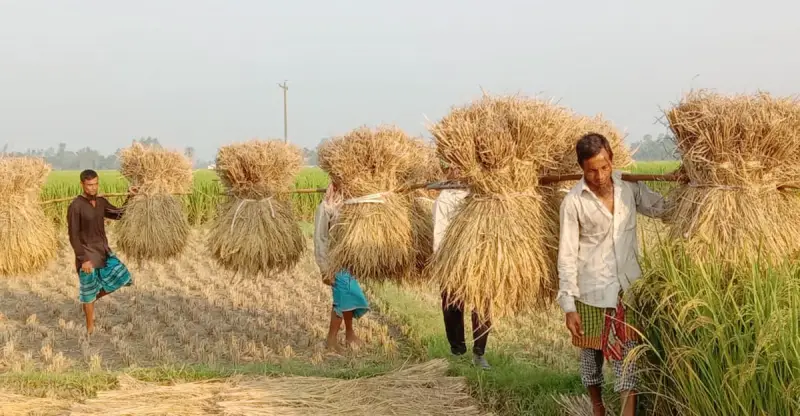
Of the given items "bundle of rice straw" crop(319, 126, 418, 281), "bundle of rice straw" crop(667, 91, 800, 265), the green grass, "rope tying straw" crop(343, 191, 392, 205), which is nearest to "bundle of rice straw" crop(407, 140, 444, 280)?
"bundle of rice straw" crop(319, 126, 418, 281)

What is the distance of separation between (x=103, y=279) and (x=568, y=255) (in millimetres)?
5418

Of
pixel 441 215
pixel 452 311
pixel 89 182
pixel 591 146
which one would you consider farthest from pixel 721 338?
pixel 89 182

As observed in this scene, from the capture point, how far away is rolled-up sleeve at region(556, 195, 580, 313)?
391 cm

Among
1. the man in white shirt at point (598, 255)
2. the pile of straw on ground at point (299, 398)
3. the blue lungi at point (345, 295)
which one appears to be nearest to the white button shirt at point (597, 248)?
the man in white shirt at point (598, 255)

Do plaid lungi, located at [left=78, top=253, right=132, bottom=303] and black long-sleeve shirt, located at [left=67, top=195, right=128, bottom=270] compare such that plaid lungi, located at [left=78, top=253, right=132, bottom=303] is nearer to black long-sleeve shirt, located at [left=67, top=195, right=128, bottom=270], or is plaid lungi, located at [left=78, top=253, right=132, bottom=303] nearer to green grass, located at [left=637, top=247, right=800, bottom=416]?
black long-sleeve shirt, located at [left=67, top=195, right=128, bottom=270]

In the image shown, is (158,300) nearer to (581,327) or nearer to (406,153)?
Result: (406,153)

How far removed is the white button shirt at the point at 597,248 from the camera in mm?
3883

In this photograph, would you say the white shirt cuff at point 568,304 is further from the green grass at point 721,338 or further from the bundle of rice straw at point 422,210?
the bundle of rice straw at point 422,210

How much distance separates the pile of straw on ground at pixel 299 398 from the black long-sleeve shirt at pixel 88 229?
318 centimetres

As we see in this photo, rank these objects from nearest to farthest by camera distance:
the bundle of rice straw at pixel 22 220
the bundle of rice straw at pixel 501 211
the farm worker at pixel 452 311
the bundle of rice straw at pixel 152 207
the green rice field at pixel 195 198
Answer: the bundle of rice straw at pixel 501 211 < the farm worker at pixel 452 311 < the bundle of rice straw at pixel 152 207 < the bundle of rice straw at pixel 22 220 < the green rice field at pixel 195 198

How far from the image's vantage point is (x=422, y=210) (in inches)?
220

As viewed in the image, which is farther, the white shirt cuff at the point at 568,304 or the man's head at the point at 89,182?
the man's head at the point at 89,182

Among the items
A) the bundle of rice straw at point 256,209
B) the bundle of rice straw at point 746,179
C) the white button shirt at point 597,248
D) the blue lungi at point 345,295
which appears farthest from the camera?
the blue lungi at point 345,295

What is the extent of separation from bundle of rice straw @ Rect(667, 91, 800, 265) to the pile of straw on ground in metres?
1.70
